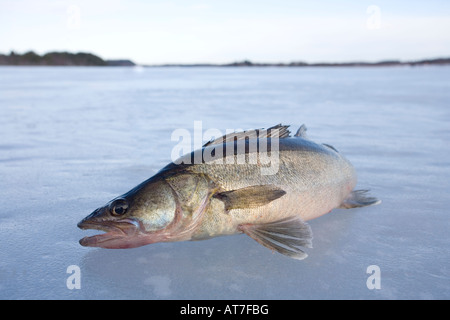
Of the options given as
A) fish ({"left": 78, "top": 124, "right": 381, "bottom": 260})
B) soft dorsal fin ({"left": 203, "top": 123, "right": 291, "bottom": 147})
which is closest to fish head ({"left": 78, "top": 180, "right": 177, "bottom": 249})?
fish ({"left": 78, "top": 124, "right": 381, "bottom": 260})

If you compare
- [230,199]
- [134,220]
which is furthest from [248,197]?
[134,220]

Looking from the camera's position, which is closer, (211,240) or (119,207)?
(119,207)

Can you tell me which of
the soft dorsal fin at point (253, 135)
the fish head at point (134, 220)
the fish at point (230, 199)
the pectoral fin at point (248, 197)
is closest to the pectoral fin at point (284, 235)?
the fish at point (230, 199)

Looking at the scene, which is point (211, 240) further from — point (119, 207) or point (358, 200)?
point (358, 200)

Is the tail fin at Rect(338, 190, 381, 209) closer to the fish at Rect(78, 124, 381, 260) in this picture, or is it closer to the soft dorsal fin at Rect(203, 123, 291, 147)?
the fish at Rect(78, 124, 381, 260)

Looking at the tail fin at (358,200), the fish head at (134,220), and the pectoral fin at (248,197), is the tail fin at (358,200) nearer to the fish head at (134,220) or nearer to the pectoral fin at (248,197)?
the pectoral fin at (248,197)

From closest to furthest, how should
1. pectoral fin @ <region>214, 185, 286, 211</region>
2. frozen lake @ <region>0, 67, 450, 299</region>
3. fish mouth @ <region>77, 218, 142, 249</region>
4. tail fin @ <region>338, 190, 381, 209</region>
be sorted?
frozen lake @ <region>0, 67, 450, 299</region>, fish mouth @ <region>77, 218, 142, 249</region>, pectoral fin @ <region>214, 185, 286, 211</region>, tail fin @ <region>338, 190, 381, 209</region>
